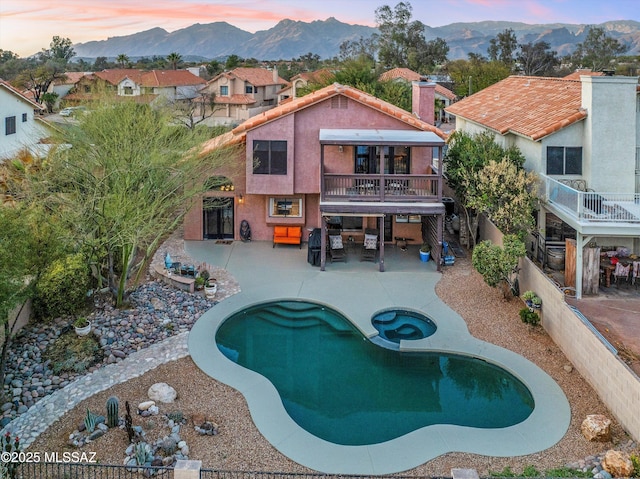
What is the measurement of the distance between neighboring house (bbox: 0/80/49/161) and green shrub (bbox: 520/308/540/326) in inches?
1048

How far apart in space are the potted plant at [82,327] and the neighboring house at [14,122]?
18532 mm

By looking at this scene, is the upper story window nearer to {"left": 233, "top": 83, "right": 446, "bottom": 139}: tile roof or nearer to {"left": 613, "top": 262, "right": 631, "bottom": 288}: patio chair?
{"left": 233, "top": 83, "right": 446, "bottom": 139}: tile roof

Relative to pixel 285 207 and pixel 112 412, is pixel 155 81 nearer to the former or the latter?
pixel 285 207

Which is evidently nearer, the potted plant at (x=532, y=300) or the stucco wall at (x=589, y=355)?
the stucco wall at (x=589, y=355)

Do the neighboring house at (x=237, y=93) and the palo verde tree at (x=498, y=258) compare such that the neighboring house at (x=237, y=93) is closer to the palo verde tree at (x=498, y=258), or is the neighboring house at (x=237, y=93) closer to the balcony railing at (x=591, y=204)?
the balcony railing at (x=591, y=204)

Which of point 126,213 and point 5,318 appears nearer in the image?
point 5,318

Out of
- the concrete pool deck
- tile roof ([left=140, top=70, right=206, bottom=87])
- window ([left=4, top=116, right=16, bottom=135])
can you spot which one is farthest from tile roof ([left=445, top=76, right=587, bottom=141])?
tile roof ([left=140, top=70, right=206, bottom=87])

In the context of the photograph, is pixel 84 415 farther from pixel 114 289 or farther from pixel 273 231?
pixel 273 231

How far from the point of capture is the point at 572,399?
519 inches

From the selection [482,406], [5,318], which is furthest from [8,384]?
[482,406]

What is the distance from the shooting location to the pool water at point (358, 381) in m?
12.8

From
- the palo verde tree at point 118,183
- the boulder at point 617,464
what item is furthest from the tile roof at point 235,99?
the boulder at point 617,464

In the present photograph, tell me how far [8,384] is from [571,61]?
117599 millimetres

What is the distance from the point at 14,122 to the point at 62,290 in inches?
848
